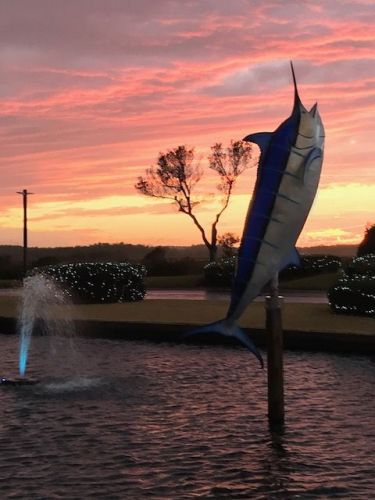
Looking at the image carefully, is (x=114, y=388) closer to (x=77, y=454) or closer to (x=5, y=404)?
(x=5, y=404)

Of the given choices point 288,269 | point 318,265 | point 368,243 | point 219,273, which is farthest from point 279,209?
point 318,265

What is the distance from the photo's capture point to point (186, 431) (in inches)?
392

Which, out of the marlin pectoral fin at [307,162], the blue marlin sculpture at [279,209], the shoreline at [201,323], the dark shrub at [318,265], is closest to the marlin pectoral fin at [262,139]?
the blue marlin sculpture at [279,209]

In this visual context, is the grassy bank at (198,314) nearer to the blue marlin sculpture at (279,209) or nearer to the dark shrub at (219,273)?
the blue marlin sculpture at (279,209)

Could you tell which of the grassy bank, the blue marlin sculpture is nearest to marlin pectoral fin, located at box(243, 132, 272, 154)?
the blue marlin sculpture

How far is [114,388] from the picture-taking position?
12922 mm

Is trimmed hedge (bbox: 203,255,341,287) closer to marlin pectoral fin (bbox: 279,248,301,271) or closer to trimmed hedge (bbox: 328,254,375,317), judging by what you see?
trimmed hedge (bbox: 328,254,375,317)

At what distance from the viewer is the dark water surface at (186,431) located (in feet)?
26.1

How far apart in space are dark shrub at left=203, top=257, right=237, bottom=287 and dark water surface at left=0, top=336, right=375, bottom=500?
2672 cm

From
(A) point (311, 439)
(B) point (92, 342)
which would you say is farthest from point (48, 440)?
(B) point (92, 342)

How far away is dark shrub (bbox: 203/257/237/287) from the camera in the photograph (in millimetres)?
42344

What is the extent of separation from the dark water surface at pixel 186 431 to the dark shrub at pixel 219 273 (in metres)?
26.7

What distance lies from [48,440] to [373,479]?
394cm

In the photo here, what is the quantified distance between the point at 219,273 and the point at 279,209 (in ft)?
113
